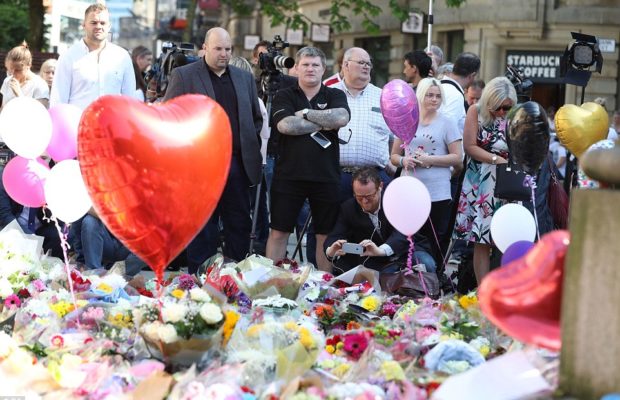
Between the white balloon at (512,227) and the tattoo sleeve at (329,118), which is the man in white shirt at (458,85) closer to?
the tattoo sleeve at (329,118)

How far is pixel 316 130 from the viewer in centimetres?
862

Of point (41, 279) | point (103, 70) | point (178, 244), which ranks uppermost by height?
point (103, 70)

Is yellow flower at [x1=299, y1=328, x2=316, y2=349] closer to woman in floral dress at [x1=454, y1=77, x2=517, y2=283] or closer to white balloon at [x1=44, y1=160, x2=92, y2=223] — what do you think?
white balloon at [x1=44, y1=160, x2=92, y2=223]

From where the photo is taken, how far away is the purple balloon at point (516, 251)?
248 inches

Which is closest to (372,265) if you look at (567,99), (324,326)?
(324,326)

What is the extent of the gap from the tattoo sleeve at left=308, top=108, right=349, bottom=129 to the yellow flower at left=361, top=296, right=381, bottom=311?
1974mm

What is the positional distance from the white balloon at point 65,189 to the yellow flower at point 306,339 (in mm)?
1953

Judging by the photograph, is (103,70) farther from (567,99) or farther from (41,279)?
(567,99)

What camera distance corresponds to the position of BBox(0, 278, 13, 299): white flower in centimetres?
659

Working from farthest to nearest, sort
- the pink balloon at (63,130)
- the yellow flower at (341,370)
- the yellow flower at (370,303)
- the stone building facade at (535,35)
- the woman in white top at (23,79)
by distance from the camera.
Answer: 1. the stone building facade at (535,35)
2. the woman in white top at (23,79)
3. the pink balloon at (63,130)
4. the yellow flower at (370,303)
5. the yellow flower at (341,370)

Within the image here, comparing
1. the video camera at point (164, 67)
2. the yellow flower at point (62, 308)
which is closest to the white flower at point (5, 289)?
the yellow flower at point (62, 308)

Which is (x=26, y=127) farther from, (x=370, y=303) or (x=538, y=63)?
(x=538, y=63)

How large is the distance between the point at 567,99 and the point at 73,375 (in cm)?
1725

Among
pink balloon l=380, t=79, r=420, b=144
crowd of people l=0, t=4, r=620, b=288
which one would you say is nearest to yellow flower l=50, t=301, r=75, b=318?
crowd of people l=0, t=4, r=620, b=288
